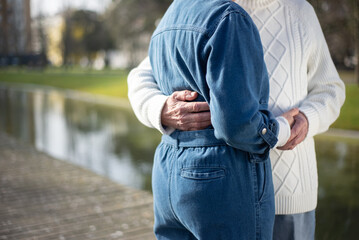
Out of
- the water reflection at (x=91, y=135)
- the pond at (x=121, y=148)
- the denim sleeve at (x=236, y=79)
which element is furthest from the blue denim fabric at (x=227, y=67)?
the water reflection at (x=91, y=135)

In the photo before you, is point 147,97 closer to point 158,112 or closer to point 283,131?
point 158,112

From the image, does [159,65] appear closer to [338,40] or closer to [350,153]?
[350,153]

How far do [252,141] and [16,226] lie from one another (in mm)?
3318

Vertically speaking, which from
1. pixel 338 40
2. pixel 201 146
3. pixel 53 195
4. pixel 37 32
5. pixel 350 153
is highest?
pixel 201 146

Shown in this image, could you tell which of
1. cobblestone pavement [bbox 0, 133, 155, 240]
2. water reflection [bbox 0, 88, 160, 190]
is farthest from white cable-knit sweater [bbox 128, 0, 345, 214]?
water reflection [bbox 0, 88, 160, 190]

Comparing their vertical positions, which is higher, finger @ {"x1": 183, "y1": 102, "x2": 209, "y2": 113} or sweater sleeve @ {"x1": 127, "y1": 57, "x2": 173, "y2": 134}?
finger @ {"x1": 183, "y1": 102, "x2": 209, "y2": 113}

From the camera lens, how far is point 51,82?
27.1 meters

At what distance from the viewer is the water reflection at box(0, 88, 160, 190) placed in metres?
6.62

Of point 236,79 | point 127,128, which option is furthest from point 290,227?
point 127,128

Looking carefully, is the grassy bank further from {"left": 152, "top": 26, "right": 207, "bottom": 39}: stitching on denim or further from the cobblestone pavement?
{"left": 152, "top": 26, "right": 207, "bottom": 39}: stitching on denim

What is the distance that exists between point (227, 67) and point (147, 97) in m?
0.57

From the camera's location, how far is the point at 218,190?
4.80 feet

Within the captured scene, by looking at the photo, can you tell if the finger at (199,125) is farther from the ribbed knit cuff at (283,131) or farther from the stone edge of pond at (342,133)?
the stone edge of pond at (342,133)

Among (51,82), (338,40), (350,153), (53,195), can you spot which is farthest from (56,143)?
(51,82)
